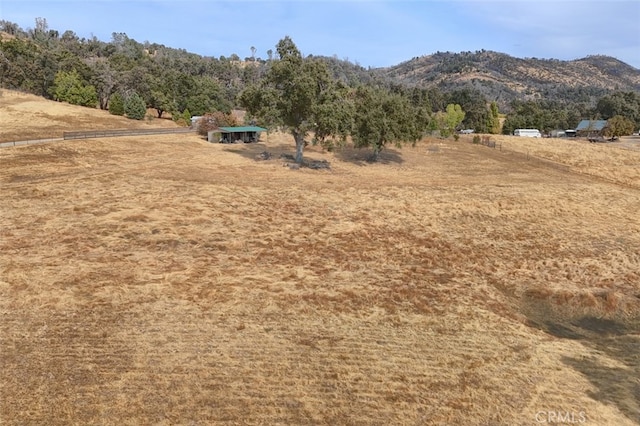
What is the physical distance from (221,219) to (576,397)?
22.7m

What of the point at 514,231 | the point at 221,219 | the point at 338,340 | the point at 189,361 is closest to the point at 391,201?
the point at 514,231

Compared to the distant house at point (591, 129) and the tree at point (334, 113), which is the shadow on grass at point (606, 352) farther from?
the distant house at point (591, 129)

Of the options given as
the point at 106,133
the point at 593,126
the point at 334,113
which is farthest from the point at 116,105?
the point at 593,126

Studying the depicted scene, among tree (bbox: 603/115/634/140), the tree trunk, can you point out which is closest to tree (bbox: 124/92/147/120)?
the tree trunk

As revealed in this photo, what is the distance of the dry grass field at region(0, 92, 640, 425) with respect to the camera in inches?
501

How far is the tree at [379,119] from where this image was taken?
5319cm

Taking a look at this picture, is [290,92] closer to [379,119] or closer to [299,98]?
[299,98]

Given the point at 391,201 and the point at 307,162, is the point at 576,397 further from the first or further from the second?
the point at 307,162

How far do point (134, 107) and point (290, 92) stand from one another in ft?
192

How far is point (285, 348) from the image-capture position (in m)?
15.4

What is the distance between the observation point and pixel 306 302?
62.7 feet

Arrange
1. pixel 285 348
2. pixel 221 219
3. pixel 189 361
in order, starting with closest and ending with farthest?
1. pixel 189 361
2. pixel 285 348
3. pixel 221 219

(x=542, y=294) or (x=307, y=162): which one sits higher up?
(x=307, y=162)

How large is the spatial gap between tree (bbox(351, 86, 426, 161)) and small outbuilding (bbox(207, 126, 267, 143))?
787 inches
